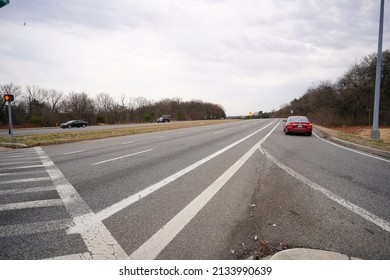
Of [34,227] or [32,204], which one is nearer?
[34,227]

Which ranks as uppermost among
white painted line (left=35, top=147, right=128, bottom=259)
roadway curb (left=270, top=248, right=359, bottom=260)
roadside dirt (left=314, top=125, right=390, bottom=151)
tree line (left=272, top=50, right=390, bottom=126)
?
tree line (left=272, top=50, right=390, bottom=126)

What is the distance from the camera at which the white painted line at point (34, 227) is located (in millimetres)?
3205

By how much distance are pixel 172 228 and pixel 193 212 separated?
60cm

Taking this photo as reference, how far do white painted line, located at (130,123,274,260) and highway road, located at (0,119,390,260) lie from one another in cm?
1

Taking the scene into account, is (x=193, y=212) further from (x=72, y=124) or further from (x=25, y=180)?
(x=72, y=124)

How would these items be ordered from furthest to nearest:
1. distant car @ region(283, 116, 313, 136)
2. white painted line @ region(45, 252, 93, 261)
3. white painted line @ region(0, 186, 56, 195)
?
distant car @ region(283, 116, 313, 136)
white painted line @ region(0, 186, 56, 195)
white painted line @ region(45, 252, 93, 261)

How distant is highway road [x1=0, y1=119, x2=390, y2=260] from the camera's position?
108 inches

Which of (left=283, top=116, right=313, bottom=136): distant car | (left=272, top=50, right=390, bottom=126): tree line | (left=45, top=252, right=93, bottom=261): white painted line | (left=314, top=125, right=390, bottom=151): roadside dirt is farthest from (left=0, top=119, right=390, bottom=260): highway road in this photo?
(left=272, top=50, right=390, bottom=126): tree line

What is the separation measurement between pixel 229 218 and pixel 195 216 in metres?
0.55

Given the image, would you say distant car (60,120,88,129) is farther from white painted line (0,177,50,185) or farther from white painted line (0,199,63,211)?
white painted line (0,199,63,211)

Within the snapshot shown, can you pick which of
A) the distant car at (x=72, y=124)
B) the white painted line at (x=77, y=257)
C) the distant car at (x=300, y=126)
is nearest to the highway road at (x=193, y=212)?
the white painted line at (x=77, y=257)

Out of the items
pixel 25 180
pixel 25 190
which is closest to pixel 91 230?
pixel 25 190

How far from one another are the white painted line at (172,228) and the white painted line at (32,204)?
8.15 feet

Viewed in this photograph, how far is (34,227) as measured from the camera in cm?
335
